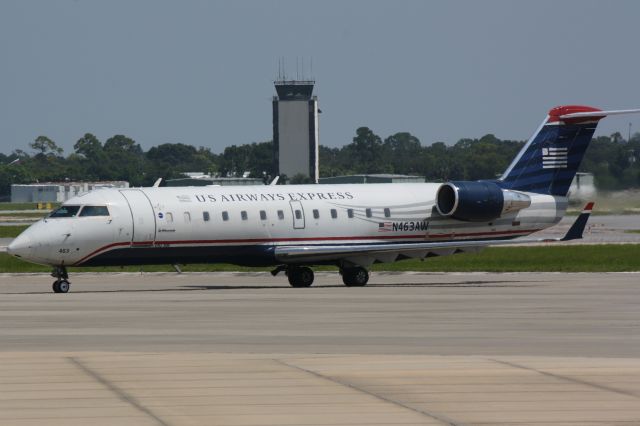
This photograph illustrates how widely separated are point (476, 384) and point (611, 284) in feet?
68.8

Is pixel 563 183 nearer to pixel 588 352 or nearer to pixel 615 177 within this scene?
pixel 615 177

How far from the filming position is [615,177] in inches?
1855

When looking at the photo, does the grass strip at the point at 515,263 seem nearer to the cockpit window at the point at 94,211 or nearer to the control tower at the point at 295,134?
the cockpit window at the point at 94,211

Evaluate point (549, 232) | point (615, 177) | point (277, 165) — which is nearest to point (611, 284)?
point (615, 177)

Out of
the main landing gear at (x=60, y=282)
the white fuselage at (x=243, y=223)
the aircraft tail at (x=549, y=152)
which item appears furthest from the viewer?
the aircraft tail at (x=549, y=152)

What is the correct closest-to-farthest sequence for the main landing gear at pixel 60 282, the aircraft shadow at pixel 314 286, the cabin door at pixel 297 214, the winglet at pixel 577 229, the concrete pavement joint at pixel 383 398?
1. the concrete pavement joint at pixel 383 398
2. the main landing gear at pixel 60 282
3. the aircraft shadow at pixel 314 286
4. the winglet at pixel 577 229
5. the cabin door at pixel 297 214

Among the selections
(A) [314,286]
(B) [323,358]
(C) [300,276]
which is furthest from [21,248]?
(B) [323,358]

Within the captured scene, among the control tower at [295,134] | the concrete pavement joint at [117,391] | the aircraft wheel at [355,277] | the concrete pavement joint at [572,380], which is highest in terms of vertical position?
the control tower at [295,134]

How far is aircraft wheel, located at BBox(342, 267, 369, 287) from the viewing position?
3825cm

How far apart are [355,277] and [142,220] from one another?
Answer: 6508 millimetres

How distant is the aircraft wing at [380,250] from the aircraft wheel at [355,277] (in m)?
0.26

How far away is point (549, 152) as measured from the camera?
40.7 meters

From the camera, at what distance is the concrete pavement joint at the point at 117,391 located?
13.5m

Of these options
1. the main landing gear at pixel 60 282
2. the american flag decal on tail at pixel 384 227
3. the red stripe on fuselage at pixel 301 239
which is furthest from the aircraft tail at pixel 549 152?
the main landing gear at pixel 60 282
